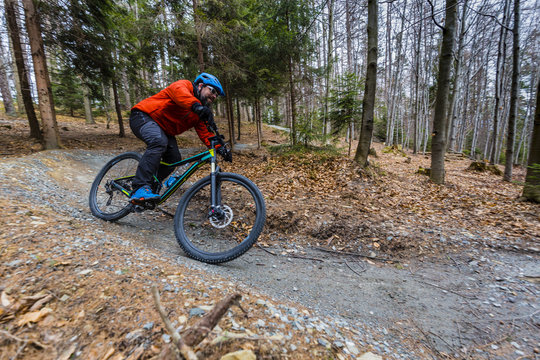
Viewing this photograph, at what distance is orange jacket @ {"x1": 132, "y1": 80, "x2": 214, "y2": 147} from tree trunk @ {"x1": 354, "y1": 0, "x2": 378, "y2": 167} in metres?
5.47

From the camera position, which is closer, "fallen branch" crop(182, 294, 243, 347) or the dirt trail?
"fallen branch" crop(182, 294, 243, 347)

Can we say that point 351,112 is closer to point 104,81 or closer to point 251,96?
point 251,96

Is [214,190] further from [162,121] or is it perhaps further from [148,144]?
[162,121]

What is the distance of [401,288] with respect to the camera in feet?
8.70

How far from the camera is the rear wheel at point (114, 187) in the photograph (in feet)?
12.2

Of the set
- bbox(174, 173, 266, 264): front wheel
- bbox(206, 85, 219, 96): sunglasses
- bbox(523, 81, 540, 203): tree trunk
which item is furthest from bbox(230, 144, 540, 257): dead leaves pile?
bbox(206, 85, 219, 96): sunglasses

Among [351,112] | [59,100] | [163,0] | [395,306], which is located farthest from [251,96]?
[59,100]

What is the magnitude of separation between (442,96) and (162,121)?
8268 mm

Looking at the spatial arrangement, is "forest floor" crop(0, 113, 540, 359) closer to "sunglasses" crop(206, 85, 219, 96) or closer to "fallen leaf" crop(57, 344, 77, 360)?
"fallen leaf" crop(57, 344, 77, 360)

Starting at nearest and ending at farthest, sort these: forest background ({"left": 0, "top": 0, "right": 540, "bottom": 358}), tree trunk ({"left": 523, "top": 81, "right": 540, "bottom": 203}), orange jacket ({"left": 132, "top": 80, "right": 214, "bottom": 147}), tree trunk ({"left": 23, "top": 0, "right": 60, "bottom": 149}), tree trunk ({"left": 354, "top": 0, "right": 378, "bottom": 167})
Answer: forest background ({"left": 0, "top": 0, "right": 540, "bottom": 358}) → orange jacket ({"left": 132, "top": 80, "right": 214, "bottom": 147}) → tree trunk ({"left": 523, "top": 81, "right": 540, "bottom": 203}) → tree trunk ({"left": 354, "top": 0, "right": 378, "bottom": 167}) → tree trunk ({"left": 23, "top": 0, "right": 60, "bottom": 149})

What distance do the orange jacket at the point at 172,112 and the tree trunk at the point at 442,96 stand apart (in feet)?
24.4

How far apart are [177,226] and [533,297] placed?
421cm

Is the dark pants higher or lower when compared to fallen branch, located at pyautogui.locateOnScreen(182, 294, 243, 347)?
higher

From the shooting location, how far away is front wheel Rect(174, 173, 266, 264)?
2717mm
